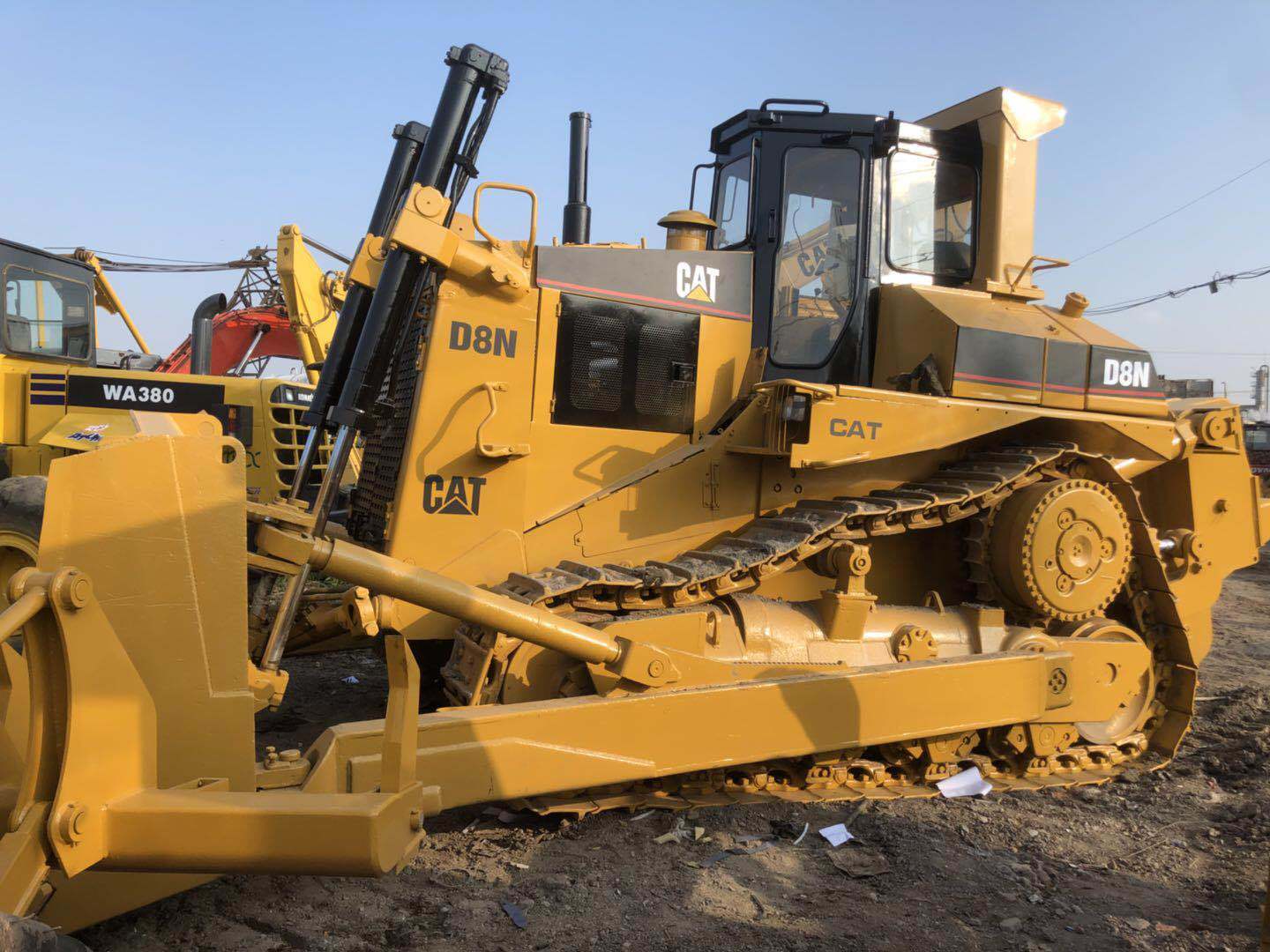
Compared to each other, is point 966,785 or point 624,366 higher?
point 624,366

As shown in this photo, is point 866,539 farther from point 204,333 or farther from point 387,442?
point 204,333

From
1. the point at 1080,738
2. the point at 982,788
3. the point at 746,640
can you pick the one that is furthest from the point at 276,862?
the point at 1080,738

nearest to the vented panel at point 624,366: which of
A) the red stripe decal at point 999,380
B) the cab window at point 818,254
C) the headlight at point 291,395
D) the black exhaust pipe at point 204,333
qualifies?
the cab window at point 818,254

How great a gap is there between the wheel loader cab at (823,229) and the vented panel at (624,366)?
0.60 m

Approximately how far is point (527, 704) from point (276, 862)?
1.48 metres

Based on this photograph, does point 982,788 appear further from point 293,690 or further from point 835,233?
point 293,690

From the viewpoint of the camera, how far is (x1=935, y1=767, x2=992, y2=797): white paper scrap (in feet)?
15.6

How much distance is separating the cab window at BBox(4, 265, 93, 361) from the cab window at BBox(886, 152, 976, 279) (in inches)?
282

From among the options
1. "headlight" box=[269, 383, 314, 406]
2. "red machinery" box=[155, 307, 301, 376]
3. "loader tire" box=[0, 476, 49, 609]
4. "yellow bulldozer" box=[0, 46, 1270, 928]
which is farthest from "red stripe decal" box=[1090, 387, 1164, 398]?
"red machinery" box=[155, 307, 301, 376]

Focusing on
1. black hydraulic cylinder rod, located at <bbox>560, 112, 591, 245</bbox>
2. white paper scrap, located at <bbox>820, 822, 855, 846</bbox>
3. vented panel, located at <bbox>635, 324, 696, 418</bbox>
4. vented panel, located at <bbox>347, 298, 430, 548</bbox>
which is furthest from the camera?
black hydraulic cylinder rod, located at <bbox>560, 112, 591, 245</bbox>

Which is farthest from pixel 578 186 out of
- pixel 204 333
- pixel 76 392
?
pixel 204 333

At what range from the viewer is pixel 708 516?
4.83 metres

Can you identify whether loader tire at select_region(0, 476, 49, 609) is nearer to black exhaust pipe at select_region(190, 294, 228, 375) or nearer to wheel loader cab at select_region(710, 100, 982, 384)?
black exhaust pipe at select_region(190, 294, 228, 375)

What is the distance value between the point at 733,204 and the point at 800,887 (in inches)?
150
